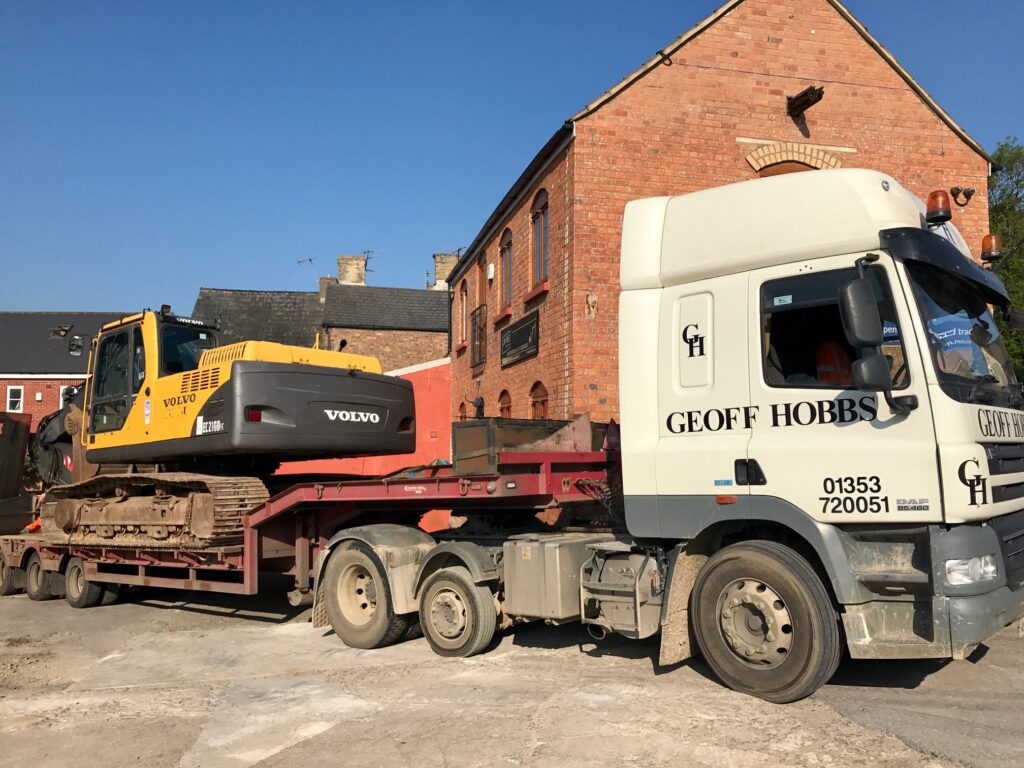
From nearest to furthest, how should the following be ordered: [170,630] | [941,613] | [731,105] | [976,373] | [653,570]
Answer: [941,613]
[976,373]
[653,570]
[170,630]
[731,105]

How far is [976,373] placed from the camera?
16.5ft

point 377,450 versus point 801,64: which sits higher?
point 801,64

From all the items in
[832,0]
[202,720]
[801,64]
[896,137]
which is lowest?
[202,720]

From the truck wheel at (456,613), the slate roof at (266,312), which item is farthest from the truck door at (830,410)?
the slate roof at (266,312)

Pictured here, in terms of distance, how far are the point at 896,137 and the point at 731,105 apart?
258cm

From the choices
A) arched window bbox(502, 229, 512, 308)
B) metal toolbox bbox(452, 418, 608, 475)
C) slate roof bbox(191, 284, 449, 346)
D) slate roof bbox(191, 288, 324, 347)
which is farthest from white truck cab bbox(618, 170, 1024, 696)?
slate roof bbox(191, 288, 324, 347)

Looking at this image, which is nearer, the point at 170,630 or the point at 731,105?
the point at 170,630

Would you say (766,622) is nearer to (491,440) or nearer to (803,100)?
(491,440)

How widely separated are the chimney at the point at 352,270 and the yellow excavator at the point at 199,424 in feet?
107

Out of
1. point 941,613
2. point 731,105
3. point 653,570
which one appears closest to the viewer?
point 941,613

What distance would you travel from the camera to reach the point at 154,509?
8.83m

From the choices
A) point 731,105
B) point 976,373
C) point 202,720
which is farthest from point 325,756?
point 731,105

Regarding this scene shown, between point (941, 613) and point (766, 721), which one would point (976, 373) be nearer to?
point (941, 613)

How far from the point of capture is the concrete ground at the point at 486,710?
14.5ft
